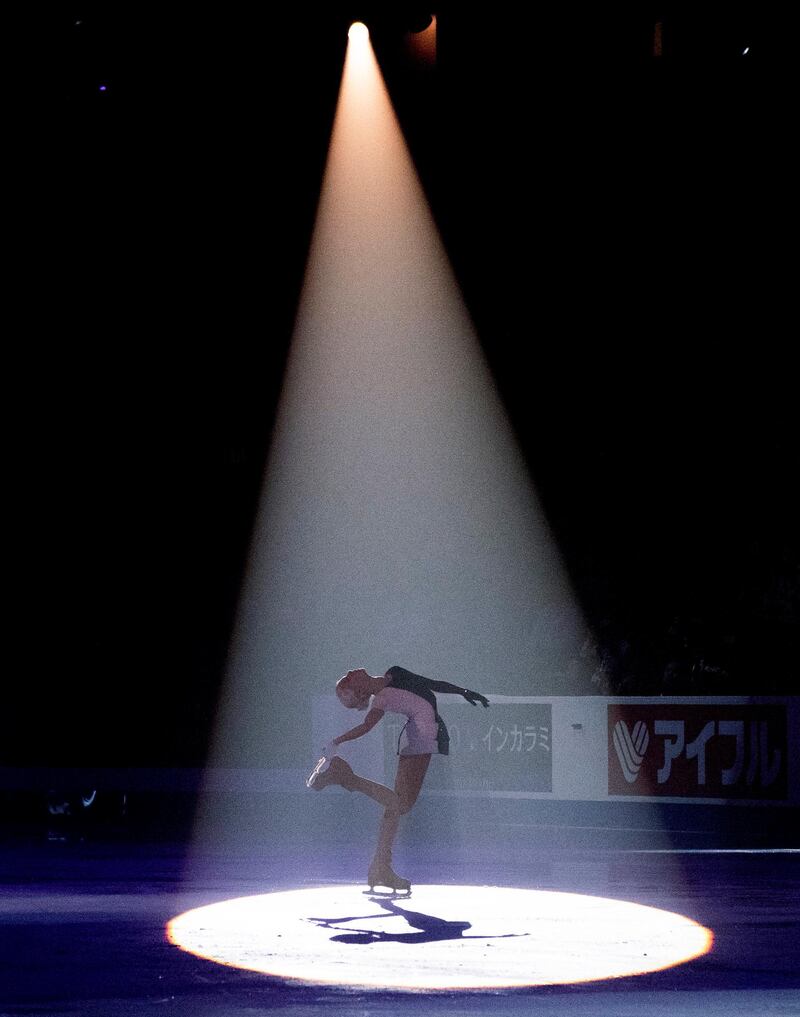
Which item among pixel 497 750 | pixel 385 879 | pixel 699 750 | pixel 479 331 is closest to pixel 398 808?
pixel 385 879

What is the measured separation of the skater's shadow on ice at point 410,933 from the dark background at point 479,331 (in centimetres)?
1437

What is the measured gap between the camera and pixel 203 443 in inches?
1305

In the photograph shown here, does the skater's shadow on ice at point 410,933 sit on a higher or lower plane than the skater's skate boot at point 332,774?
lower

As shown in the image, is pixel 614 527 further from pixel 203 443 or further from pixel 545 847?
pixel 545 847

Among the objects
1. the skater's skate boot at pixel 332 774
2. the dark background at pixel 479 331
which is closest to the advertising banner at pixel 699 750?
the dark background at pixel 479 331

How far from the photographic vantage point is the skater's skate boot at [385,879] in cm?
1123

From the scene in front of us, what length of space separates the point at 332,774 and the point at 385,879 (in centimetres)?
85

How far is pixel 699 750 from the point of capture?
19.5 meters

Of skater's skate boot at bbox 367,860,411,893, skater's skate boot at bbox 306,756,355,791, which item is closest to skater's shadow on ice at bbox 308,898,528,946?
skater's skate boot at bbox 367,860,411,893

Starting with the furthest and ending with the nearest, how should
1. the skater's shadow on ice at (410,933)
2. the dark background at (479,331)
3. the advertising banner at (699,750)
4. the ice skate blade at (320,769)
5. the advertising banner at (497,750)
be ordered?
the dark background at (479,331), the advertising banner at (497,750), the advertising banner at (699,750), the ice skate blade at (320,769), the skater's shadow on ice at (410,933)

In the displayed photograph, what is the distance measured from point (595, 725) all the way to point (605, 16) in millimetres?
9516

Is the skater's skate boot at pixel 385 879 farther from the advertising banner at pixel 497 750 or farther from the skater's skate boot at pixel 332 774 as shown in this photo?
the advertising banner at pixel 497 750

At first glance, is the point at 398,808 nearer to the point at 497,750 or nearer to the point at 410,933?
the point at 410,933

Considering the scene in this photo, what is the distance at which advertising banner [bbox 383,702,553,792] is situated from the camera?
20.8m
